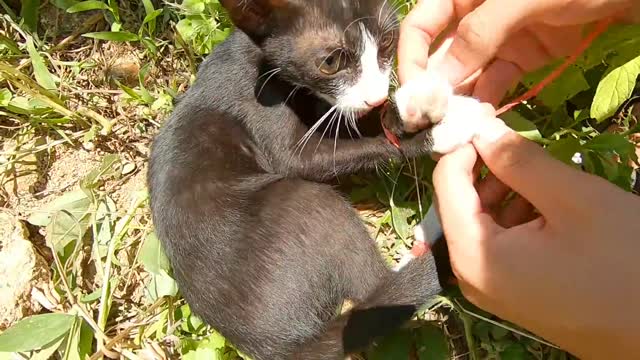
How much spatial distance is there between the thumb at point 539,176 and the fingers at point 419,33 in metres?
0.37

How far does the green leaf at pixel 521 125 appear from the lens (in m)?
1.73

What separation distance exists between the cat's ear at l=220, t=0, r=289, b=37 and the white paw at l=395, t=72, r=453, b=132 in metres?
0.41

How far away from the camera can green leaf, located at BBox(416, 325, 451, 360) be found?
1.89m

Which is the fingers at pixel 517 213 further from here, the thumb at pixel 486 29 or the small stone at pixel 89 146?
the small stone at pixel 89 146

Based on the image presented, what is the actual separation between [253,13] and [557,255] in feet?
3.39

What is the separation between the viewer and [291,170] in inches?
77.7

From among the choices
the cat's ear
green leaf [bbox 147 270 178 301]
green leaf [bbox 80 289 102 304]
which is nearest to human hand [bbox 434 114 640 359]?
the cat's ear

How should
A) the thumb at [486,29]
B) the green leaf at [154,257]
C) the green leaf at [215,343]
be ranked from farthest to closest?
Answer: the green leaf at [154,257] < the green leaf at [215,343] < the thumb at [486,29]

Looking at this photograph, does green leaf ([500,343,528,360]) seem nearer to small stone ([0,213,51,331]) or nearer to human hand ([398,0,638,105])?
human hand ([398,0,638,105])

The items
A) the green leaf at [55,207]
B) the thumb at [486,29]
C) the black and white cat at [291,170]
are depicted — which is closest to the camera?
the thumb at [486,29]

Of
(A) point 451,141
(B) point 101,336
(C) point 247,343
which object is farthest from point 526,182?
(B) point 101,336

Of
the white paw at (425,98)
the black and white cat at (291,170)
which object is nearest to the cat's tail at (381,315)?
the black and white cat at (291,170)

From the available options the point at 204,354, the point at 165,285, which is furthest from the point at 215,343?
the point at 165,285

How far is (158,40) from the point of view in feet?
8.13
